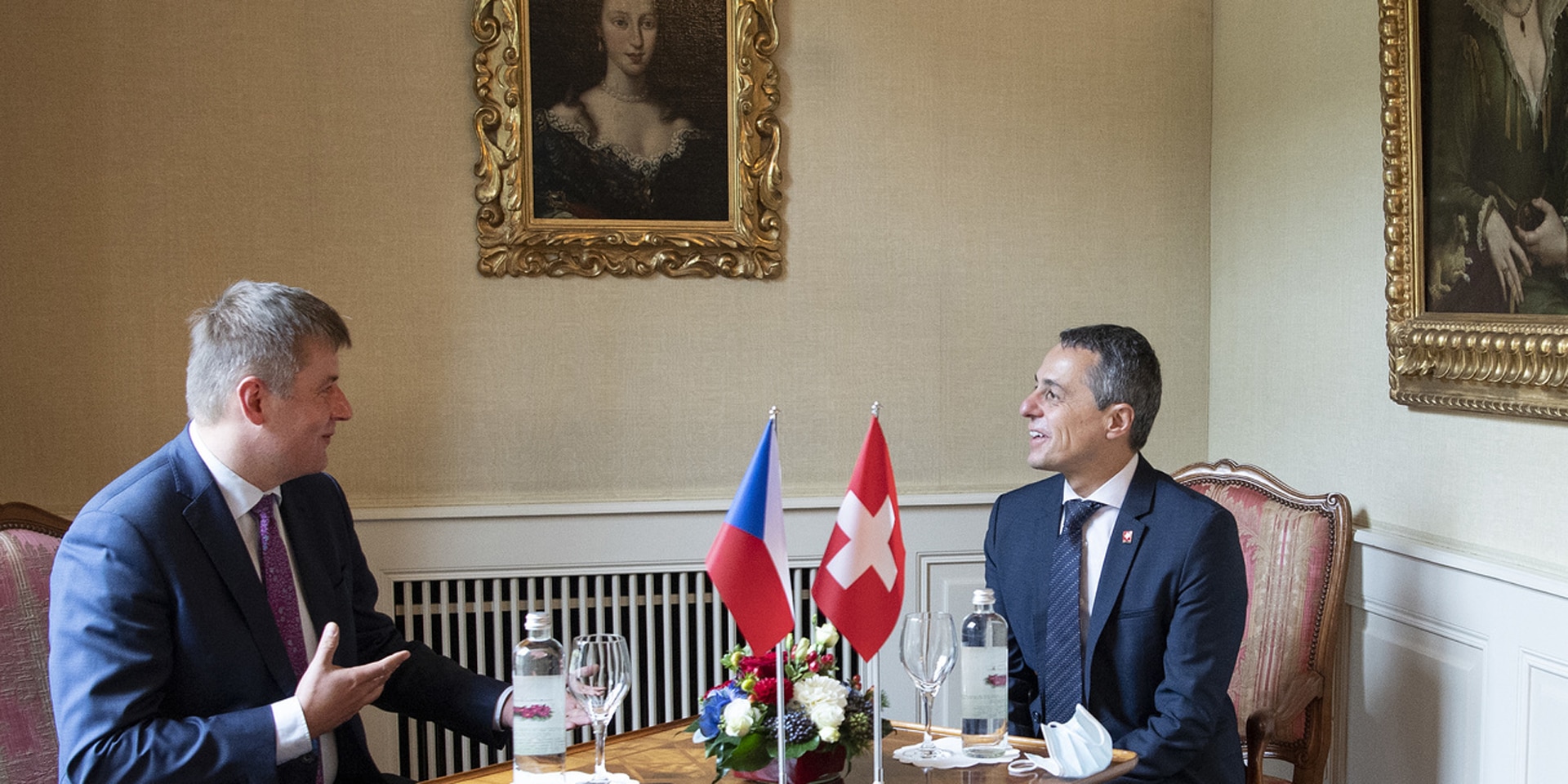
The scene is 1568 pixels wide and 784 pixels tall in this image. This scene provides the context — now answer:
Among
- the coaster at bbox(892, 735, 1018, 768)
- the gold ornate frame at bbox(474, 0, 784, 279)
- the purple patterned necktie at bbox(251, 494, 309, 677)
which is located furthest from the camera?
the gold ornate frame at bbox(474, 0, 784, 279)

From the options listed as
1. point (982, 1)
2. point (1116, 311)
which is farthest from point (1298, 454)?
point (982, 1)

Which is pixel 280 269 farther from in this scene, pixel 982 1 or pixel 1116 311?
pixel 1116 311

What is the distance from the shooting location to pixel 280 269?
3871 millimetres

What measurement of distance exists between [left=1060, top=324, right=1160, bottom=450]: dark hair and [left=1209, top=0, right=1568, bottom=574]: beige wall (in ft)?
2.96

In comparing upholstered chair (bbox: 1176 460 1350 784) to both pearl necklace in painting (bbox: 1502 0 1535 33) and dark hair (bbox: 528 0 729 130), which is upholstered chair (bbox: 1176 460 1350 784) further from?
dark hair (bbox: 528 0 729 130)

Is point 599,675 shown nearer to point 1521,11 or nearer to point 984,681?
point 984,681

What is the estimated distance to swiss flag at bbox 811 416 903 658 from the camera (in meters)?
2.27

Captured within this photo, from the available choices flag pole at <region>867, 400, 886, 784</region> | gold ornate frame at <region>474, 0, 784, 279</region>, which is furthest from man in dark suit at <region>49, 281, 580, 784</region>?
gold ornate frame at <region>474, 0, 784, 279</region>

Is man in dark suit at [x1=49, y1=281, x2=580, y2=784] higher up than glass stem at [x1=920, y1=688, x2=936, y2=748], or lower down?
higher up

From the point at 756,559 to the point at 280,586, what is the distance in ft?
3.27

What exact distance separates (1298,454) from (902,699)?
1498mm

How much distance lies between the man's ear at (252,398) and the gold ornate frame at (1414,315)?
2766 mm

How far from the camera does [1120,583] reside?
9.32 feet

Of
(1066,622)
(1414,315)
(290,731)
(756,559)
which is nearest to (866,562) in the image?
(756,559)
